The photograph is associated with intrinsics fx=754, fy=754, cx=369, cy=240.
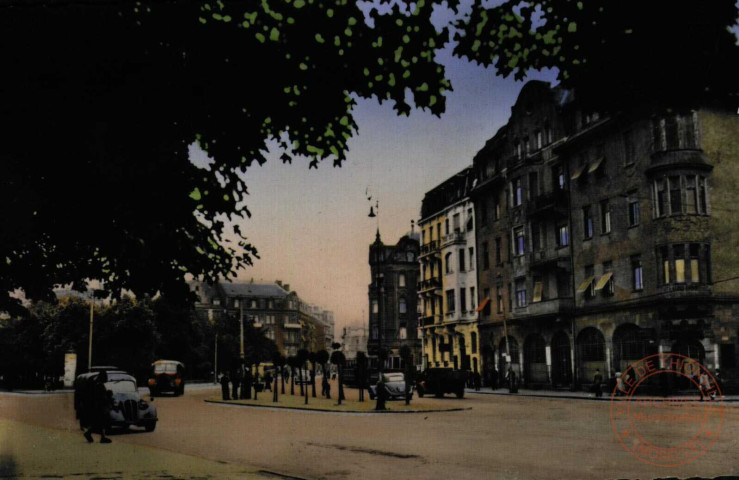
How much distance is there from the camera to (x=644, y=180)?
15.6 metres

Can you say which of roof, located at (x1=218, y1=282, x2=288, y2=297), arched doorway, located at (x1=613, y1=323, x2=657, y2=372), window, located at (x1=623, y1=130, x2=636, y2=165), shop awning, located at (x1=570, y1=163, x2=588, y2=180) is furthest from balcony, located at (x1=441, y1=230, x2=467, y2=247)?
roof, located at (x1=218, y1=282, x2=288, y2=297)

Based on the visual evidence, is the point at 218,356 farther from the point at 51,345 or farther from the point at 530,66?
the point at 530,66

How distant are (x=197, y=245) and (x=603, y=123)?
785 cm

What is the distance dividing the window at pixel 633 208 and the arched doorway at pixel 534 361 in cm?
2091

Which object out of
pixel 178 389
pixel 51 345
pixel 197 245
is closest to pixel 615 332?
pixel 197 245

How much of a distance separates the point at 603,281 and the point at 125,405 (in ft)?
43.8

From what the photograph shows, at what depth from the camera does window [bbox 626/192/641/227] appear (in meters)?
15.7

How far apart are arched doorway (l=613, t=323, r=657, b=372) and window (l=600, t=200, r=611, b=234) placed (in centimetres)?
245

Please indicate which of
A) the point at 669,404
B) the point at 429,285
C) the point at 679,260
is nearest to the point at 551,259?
the point at 669,404

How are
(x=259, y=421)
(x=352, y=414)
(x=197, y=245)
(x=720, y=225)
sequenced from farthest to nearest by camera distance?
(x=352, y=414)
(x=259, y=421)
(x=197, y=245)
(x=720, y=225)

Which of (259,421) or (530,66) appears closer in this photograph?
(530,66)

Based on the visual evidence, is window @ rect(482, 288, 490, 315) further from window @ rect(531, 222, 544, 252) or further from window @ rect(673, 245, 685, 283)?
window @ rect(673, 245, 685, 283)

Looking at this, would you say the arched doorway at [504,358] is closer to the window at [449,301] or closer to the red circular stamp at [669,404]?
the window at [449,301]

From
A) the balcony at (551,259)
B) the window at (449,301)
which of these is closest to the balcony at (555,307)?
the balcony at (551,259)
